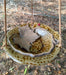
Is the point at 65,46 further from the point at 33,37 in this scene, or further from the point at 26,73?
the point at 33,37

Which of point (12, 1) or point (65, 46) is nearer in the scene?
point (65, 46)

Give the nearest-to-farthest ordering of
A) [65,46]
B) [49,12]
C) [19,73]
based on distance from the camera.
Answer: [19,73] < [65,46] < [49,12]

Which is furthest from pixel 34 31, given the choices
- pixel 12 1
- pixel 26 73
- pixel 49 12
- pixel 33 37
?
pixel 12 1

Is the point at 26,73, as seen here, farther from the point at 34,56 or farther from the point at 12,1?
the point at 12,1

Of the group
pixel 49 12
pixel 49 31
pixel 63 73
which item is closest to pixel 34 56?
pixel 49 31

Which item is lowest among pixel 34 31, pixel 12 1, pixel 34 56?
→ pixel 34 56

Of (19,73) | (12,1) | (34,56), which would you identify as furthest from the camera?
(12,1)

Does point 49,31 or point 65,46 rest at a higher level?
point 49,31
